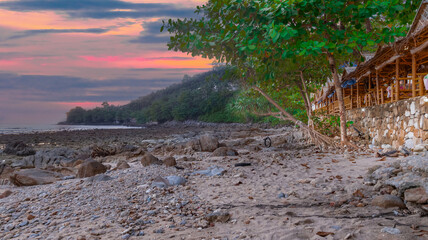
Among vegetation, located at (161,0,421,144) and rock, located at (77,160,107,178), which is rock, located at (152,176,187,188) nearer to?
rock, located at (77,160,107,178)

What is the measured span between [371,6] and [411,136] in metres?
4.24

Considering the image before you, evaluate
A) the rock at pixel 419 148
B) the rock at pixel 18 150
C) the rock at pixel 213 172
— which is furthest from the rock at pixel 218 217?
the rock at pixel 18 150

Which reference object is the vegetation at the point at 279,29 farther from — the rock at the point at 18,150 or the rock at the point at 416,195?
the rock at the point at 18,150

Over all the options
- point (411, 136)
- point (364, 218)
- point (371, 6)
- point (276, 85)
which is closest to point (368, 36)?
point (371, 6)

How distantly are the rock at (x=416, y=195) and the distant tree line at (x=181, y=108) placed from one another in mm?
43324

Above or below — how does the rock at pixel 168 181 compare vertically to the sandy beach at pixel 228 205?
above

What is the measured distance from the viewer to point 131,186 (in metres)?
6.59

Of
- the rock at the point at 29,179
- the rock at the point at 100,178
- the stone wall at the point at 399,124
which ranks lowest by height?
the rock at the point at 29,179

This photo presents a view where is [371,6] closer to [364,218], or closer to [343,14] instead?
[343,14]

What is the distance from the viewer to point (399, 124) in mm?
10023

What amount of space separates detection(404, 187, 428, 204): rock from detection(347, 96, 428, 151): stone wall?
16.4 feet

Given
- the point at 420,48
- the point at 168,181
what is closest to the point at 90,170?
the point at 168,181

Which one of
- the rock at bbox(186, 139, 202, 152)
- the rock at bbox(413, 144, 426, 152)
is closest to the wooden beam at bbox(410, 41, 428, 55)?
the rock at bbox(413, 144, 426, 152)

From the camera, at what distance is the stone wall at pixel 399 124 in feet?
28.3
